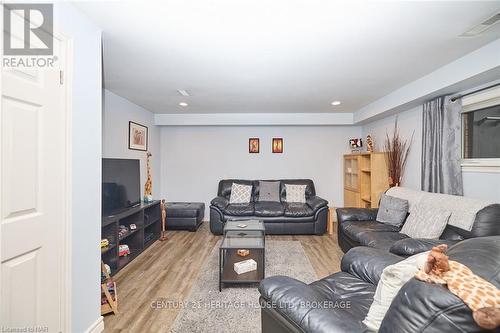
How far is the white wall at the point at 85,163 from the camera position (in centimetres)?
155

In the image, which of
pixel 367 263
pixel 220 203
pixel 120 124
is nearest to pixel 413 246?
pixel 367 263

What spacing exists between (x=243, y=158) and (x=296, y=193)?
1.44 meters

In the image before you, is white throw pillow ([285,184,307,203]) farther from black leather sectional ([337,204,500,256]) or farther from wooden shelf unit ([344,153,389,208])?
black leather sectional ([337,204,500,256])

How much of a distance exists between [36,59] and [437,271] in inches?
86.0

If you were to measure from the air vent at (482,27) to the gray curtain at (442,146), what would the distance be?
1.07 metres

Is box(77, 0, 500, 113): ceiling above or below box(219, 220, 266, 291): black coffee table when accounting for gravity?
above

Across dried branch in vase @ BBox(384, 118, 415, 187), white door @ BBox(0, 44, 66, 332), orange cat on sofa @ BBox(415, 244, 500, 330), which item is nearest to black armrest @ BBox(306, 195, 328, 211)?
dried branch in vase @ BBox(384, 118, 415, 187)

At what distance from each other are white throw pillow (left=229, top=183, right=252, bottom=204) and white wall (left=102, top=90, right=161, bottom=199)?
1745 mm

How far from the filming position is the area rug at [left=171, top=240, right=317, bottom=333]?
6.05 ft

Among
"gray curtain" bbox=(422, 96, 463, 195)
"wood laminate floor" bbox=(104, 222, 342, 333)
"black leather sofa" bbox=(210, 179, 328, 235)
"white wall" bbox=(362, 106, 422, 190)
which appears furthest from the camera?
"black leather sofa" bbox=(210, 179, 328, 235)

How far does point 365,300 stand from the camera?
1.47 metres

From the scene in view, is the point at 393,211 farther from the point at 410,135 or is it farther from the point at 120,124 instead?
the point at 120,124

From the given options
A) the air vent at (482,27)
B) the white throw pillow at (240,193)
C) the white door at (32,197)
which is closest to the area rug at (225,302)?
the white door at (32,197)

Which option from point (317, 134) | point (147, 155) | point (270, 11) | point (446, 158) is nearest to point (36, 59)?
point (270, 11)
